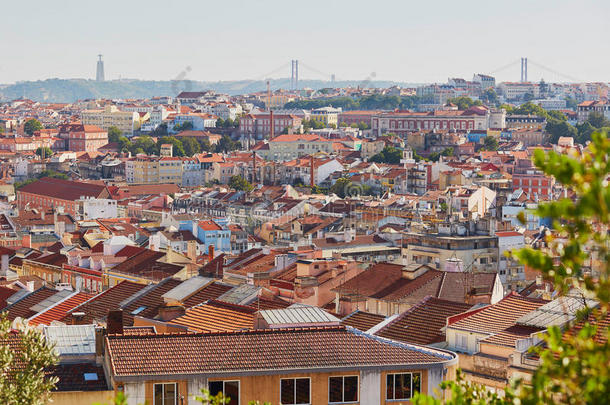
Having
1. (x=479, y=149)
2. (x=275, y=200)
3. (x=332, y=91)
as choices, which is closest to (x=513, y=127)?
(x=479, y=149)

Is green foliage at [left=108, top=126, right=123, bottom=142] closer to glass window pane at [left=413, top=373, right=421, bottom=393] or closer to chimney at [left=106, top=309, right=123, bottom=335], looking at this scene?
chimney at [left=106, top=309, right=123, bottom=335]

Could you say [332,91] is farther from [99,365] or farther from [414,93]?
[99,365]

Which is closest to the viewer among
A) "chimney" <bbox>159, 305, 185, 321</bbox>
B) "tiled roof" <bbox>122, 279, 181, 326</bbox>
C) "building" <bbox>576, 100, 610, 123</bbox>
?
"chimney" <bbox>159, 305, 185, 321</bbox>

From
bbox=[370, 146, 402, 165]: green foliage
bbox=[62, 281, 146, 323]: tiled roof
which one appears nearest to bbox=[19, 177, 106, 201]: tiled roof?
bbox=[370, 146, 402, 165]: green foliage

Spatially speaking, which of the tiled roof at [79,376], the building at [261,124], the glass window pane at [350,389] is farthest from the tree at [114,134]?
the glass window pane at [350,389]

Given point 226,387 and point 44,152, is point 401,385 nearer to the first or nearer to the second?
point 226,387

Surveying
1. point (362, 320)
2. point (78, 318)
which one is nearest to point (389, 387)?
point (362, 320)
